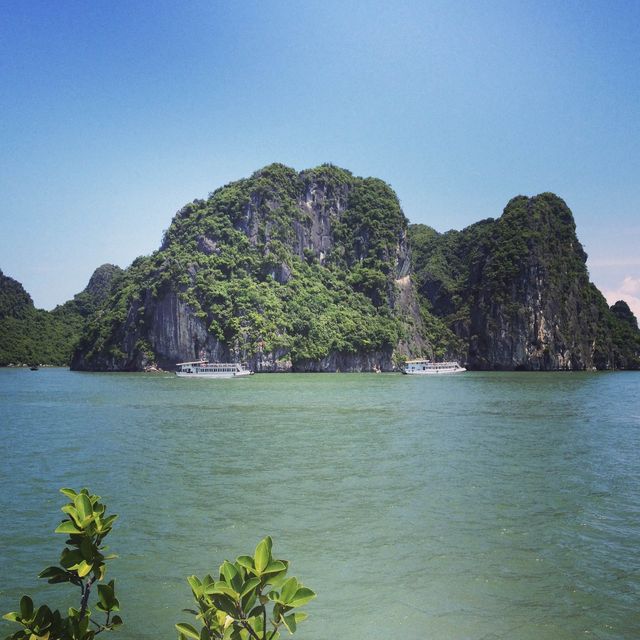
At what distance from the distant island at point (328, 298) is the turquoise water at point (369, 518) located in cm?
6428

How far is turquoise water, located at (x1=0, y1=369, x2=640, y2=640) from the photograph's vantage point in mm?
6980

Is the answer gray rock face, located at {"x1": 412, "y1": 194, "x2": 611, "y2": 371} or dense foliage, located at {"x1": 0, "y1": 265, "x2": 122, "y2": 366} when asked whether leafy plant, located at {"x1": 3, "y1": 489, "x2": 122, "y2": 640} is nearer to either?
gray rock face, located at {"x1": 412, "y1": 194, "x2": 611, "y2": 371}

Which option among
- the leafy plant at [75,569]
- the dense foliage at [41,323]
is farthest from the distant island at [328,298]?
the leafy plant at [75,569]

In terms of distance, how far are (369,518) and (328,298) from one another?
90.3 m

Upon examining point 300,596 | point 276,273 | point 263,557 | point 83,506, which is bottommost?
point 300,596

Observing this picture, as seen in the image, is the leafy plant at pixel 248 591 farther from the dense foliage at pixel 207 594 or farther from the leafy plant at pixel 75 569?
the leafy plant at pixel 75 569

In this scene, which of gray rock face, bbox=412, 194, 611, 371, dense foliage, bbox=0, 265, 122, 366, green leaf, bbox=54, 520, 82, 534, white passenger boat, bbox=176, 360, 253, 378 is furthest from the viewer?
dense foliage, bbox=0, 265, 122, 366

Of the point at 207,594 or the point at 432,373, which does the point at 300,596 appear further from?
the point at 432,373

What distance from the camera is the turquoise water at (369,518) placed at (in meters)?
6.98

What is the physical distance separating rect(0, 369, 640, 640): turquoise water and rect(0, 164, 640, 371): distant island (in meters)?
64.3

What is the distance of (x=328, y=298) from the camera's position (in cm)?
10038

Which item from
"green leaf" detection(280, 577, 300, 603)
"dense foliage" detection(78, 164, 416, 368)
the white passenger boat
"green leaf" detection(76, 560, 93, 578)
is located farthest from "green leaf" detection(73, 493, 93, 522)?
"dense foliage" detection(78, 164, 416, 368)

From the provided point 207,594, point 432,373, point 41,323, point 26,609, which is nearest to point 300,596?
point 207,594

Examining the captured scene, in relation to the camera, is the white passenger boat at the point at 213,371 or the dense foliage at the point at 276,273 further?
the dense foliage at the point at 276,273
